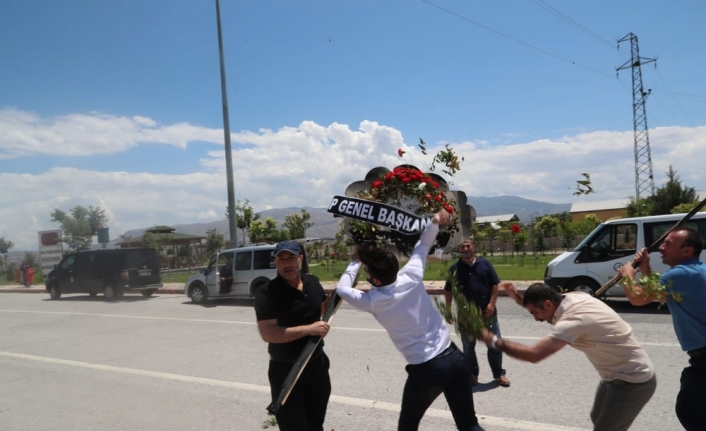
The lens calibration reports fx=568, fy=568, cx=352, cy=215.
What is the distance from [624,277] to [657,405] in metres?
2.78

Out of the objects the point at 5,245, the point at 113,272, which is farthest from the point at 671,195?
the point at 5,245

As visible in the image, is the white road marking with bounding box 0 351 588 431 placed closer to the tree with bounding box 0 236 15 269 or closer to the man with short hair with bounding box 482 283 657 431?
the man with short hair with bounding box 482 283 657 431

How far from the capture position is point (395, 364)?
809cm

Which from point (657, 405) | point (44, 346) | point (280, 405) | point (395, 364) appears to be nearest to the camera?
point (280, 405)

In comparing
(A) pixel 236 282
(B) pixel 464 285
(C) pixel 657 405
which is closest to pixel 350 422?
(B) pixel 464 285

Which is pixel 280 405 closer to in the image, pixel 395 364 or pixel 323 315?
pixel 323 315

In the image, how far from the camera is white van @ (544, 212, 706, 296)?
11.7 m

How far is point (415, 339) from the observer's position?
3.58 m

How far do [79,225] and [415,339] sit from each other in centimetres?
5267

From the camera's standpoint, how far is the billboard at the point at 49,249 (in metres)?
36.4

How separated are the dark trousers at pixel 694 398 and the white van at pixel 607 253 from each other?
28.7ft

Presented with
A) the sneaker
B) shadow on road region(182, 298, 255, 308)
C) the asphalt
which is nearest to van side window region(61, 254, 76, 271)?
the asphalt

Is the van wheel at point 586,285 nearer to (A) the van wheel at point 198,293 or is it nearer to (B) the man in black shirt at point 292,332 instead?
(B) the man in black shirt at point 292,332

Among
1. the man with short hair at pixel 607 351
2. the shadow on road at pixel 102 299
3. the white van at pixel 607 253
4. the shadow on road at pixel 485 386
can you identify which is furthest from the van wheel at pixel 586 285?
the shadow on road at pixel 102 299
